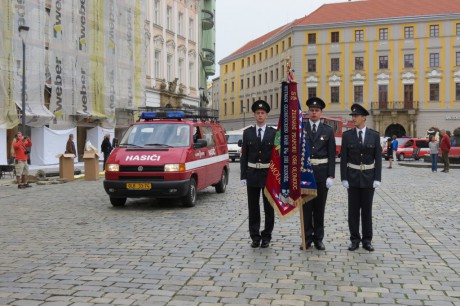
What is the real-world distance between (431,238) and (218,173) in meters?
7.18

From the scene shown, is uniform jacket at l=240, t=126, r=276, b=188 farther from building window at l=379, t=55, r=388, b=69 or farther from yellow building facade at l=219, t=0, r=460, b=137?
building window at l=379, t=55, r=388, b=69

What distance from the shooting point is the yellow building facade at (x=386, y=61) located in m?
64.6

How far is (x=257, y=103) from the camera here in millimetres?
7633

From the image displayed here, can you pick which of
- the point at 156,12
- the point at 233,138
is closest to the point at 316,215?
the point at 233,138

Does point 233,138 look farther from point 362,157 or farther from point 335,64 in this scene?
point 335,64

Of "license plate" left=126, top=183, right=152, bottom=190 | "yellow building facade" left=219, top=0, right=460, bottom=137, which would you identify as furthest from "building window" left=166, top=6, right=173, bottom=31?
"license plate" left=126, top=183, right=152, bottom=190

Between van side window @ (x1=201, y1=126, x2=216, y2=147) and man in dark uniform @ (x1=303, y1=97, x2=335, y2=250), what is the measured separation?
629cm

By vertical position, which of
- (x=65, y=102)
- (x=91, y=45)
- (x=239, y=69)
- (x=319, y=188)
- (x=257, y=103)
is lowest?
(x=319, y=188)

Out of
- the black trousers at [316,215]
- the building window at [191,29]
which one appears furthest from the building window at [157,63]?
the black trousers at [316,215]

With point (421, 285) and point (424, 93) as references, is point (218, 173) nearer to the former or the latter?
point (421, 285)

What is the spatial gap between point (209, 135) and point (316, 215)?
6921 mm

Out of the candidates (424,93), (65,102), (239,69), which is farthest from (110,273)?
(239,69)

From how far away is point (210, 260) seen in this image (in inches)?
267

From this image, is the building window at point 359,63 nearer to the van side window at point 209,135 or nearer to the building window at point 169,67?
the building window at point 169,67
